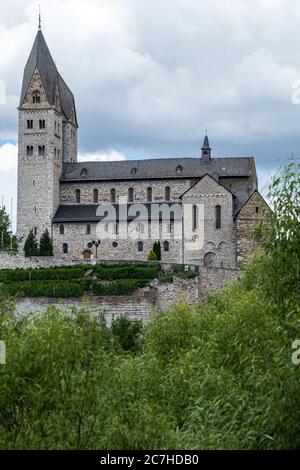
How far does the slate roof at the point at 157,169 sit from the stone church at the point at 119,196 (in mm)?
79

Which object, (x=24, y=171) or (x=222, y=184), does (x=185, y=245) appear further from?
(x=24, y=171)

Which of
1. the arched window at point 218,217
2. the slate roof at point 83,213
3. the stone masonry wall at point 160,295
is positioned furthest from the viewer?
the slate roof at point 83,213

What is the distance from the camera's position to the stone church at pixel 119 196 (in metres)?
69.4

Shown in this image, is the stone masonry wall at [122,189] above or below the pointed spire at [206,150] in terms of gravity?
below

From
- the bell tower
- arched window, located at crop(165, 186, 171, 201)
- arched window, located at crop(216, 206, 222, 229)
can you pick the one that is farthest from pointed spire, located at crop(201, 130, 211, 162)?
the bell tower

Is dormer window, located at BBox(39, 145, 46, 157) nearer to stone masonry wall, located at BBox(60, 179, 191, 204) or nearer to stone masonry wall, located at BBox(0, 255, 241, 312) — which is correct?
stone masonry wall, located at BBox(60, 179, 191, 204)

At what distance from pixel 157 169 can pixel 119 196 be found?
370 centimetres

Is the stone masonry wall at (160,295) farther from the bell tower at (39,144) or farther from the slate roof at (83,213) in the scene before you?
the bell tower at (39,144)

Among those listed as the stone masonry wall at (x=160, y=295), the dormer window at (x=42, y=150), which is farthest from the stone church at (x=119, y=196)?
the stone masonry wall at (x=160, y=295)

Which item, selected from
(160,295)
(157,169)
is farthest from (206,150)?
(160,295)

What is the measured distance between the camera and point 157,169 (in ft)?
249

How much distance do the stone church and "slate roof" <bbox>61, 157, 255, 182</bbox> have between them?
0.26 ft

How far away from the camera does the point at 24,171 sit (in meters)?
73.4
